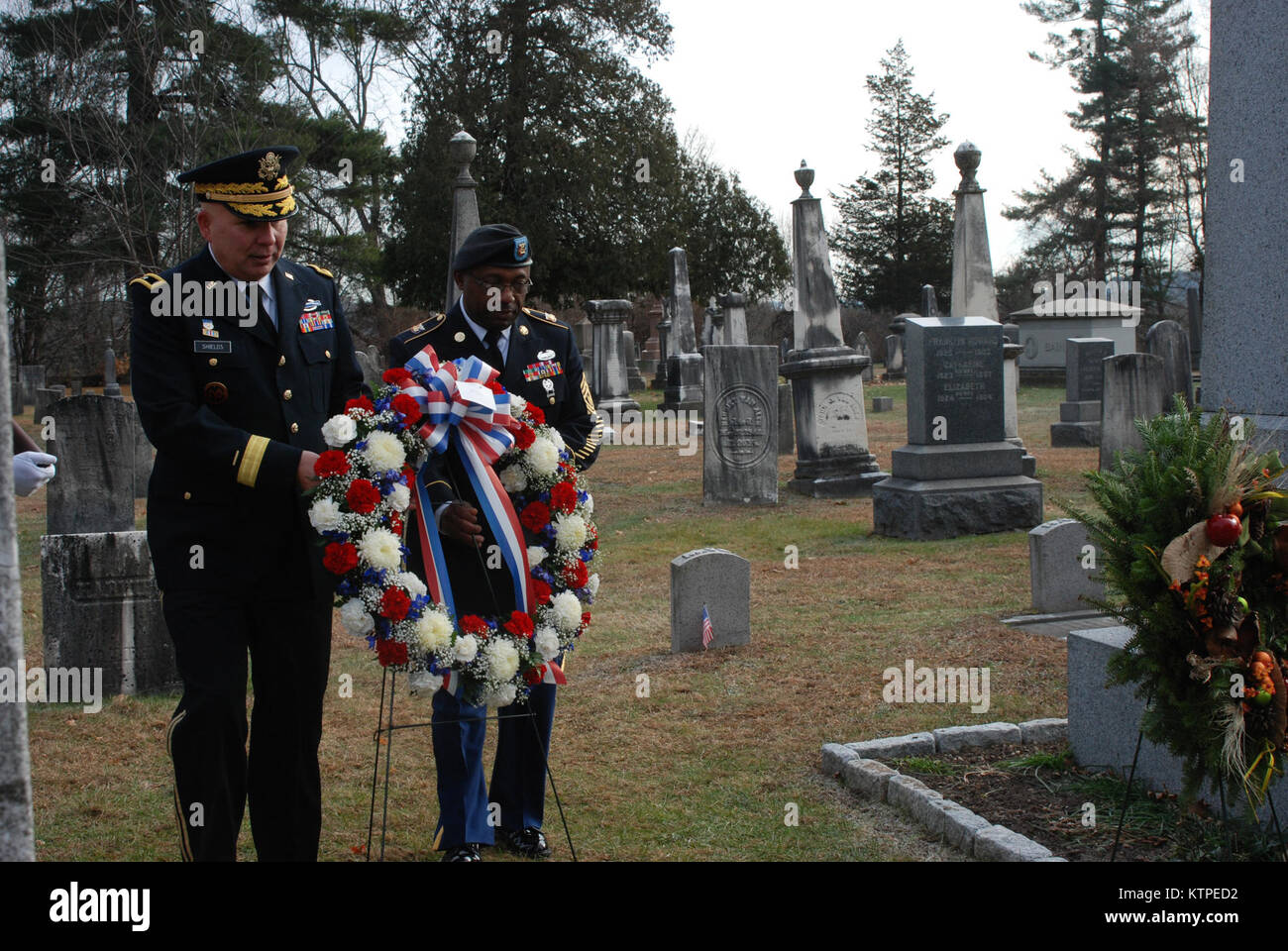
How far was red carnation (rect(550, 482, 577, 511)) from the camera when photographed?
3.92 m

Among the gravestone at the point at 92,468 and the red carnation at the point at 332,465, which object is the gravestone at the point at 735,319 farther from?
the red carnation at the point at 332,465

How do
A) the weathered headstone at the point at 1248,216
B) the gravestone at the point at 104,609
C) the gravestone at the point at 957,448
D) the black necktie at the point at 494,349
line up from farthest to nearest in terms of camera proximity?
1. the gravestone at the point at 957,448
2. the gravestone at the point at 104,609
3. the weathered headstone at the point at 1248,216
4. the black necktie at the point at 494,349

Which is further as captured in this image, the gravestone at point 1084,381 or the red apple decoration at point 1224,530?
the gravestone at point 1084,381

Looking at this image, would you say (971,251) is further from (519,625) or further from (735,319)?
(519,625)

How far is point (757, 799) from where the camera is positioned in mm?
4930

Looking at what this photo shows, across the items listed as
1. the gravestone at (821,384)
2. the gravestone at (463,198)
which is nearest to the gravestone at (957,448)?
the gravestone at (821,384)

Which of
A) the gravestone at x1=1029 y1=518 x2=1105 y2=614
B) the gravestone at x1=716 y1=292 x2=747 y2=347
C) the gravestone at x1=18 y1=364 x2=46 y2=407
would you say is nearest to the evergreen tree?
the gravestone at x1=716 y1=292 x2=747 y2=347

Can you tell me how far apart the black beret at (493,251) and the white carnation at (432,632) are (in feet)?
4.42

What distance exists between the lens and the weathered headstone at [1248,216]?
4.87 m

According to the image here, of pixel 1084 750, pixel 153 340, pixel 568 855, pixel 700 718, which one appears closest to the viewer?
pixel 153 340

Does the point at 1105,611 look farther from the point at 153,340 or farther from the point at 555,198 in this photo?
the point at 555,198

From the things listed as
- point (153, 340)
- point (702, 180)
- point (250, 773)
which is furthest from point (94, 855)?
point (702, 180)

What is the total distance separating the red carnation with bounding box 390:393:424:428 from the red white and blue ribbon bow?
4 centimetres

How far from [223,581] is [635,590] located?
611 cm
